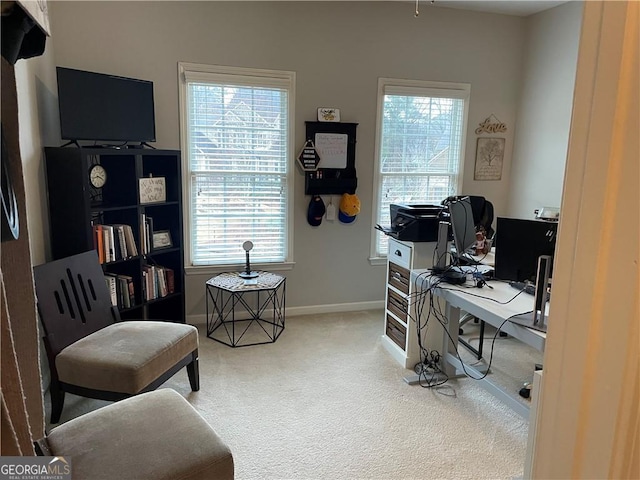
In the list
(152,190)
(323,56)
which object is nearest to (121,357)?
(152,190)

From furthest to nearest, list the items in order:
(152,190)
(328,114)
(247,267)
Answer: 1. (328,114)
2. (247,267)
3. (152,190)

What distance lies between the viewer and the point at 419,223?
9.80ft

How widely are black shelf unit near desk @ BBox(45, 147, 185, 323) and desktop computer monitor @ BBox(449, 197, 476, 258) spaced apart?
2.05 meters

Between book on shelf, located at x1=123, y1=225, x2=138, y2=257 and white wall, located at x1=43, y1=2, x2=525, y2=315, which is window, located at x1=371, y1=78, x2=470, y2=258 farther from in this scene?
book on shelf, located at x1=123, y1=225, x2=138, y2=257

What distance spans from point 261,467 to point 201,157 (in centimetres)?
245

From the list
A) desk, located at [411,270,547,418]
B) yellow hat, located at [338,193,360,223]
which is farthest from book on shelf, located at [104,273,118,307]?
desk, located at [411,270,547,418]

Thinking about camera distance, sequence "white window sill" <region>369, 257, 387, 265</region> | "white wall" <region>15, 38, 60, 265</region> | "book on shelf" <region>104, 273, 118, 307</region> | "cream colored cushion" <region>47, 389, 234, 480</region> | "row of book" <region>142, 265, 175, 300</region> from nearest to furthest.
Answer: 1. "cream colored cushion" <region>47, 389, 234, 480</region>
2. "white wall" <region>15, 38, 60, 265</region>
3. "book on shelf" <region>104, 273, 118, 307</region>
4. "row of book" <region>142, 265, 175, 300</region>
5. "white window sill" <region>369, 257, 387, 265</region>

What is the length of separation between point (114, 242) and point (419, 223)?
81.9 inches

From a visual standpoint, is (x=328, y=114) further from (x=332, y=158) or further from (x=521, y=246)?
(x=521, y=246)

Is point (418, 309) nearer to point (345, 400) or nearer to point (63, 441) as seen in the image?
point (345, 400)

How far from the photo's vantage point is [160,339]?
2.48 m

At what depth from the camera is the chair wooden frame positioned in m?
2.35

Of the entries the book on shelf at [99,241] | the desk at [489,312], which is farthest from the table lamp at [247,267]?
the desk at [489,312]

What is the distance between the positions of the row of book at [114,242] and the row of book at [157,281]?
20 centimetres
